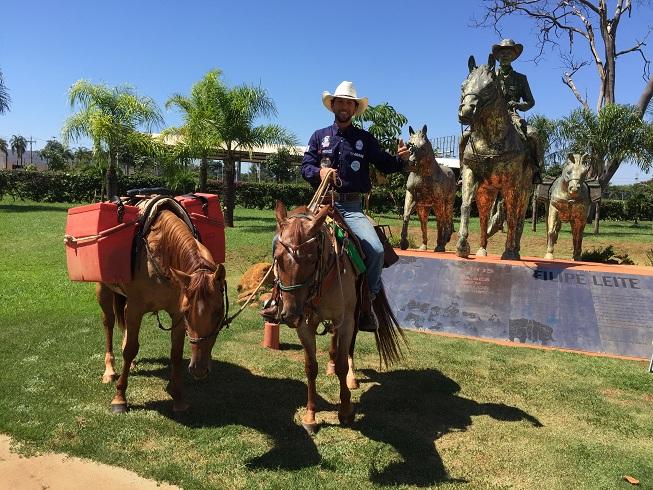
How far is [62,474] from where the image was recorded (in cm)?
335

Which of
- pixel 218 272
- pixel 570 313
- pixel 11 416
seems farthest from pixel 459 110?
pixel 11 416

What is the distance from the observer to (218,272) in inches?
133

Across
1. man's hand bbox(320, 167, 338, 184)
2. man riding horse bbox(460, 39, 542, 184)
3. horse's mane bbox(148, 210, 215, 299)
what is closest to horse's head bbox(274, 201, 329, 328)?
horse's mane bbox(148, 210, 215, 299)

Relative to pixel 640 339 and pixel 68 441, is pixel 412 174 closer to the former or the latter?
pixel 640 339

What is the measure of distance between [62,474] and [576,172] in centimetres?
959

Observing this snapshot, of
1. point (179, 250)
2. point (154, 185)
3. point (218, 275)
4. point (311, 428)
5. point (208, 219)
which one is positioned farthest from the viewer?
point (154, 185)

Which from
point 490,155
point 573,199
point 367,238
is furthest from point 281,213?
point 573,199

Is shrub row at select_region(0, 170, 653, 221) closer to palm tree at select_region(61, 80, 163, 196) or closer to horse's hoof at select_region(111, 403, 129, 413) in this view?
palm tree at select_region(61, 80, 163, 196)

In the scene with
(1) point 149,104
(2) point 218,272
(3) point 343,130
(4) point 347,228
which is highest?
(1) point 149,104

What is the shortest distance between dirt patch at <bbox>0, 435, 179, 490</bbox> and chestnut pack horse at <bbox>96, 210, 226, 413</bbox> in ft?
Answer: 2.56

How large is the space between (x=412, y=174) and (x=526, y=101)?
103 inches

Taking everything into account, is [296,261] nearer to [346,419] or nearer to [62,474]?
[346,419]

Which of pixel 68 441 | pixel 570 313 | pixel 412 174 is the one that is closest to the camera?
pixel 68 441

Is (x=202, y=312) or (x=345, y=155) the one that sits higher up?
(x=345, y=155)
